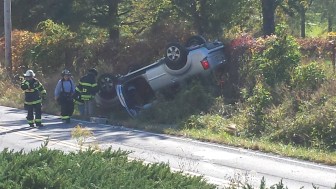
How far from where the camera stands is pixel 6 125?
791 inches

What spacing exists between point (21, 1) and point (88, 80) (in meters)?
14.4

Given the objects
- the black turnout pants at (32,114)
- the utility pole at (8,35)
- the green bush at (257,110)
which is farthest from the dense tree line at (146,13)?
the black turnout pants at (32,114)

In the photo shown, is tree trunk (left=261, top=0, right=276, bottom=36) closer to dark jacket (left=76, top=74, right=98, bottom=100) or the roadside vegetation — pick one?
the roadside vegetation

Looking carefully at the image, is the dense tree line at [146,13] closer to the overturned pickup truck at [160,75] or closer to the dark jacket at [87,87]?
the overturned pickup truck at [160,75]

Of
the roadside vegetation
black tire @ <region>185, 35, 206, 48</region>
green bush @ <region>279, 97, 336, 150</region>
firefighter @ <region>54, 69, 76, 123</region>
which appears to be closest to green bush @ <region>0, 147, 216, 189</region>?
the roadside vegetation

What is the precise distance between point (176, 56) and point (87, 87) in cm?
276

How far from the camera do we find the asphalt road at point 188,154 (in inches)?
527

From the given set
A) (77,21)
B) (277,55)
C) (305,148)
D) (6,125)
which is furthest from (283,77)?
(77,21)

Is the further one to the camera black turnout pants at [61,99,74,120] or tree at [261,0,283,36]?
tree at [261,0,283,36]

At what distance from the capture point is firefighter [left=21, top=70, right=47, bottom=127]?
1998 centimetres

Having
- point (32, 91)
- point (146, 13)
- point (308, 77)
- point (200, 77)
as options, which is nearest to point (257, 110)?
point (308, 77)

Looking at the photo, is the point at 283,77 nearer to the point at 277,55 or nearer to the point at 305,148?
the point at 277,55

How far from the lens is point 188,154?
15.8 metres

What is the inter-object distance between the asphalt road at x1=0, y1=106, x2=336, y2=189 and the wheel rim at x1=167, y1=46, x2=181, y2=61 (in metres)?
2.62
